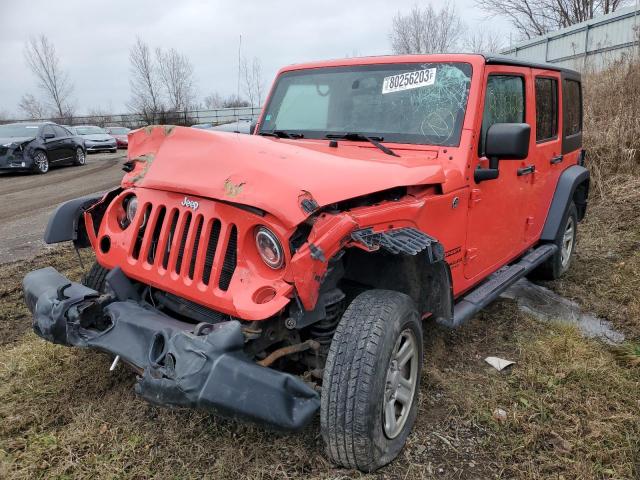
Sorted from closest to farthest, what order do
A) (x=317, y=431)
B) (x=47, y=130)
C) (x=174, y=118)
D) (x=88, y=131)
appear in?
1. (x=317, y=431)
2. (x=47, y=130)
3. (x=88, y=131)
4. (x=174, y=118)

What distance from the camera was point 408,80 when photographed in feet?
11.0

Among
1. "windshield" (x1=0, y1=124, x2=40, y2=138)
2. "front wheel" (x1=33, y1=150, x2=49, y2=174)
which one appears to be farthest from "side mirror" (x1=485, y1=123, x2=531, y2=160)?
"windshield" (x1=0, y1=124, x2=40, y2=138)

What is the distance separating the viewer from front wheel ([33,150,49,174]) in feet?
45.8

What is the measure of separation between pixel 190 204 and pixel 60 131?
1523 cm

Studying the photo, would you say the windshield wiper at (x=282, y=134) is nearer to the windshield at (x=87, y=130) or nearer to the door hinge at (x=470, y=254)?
the door hinge at (x=470, y=254)

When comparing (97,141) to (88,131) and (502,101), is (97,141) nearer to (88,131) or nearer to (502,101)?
(88,131)

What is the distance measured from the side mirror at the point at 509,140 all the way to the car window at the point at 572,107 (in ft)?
7.06

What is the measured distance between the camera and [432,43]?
85.0 feet

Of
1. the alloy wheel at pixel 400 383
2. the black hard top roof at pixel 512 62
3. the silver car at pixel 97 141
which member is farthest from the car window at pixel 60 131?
the alloy wheel at pixel 400 383

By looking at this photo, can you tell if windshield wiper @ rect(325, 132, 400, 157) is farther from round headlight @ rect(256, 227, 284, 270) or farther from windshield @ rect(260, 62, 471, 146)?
round headlight @ rect(256, 227, 284, 270)

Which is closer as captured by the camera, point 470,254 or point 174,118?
point 470,254

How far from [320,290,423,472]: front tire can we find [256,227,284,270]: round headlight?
1.32ft

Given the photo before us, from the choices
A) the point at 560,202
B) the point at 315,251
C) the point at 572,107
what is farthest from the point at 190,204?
the point at 572,107

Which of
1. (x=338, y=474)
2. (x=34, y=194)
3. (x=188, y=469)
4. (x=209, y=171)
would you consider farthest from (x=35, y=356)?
(x=34, y=194)
